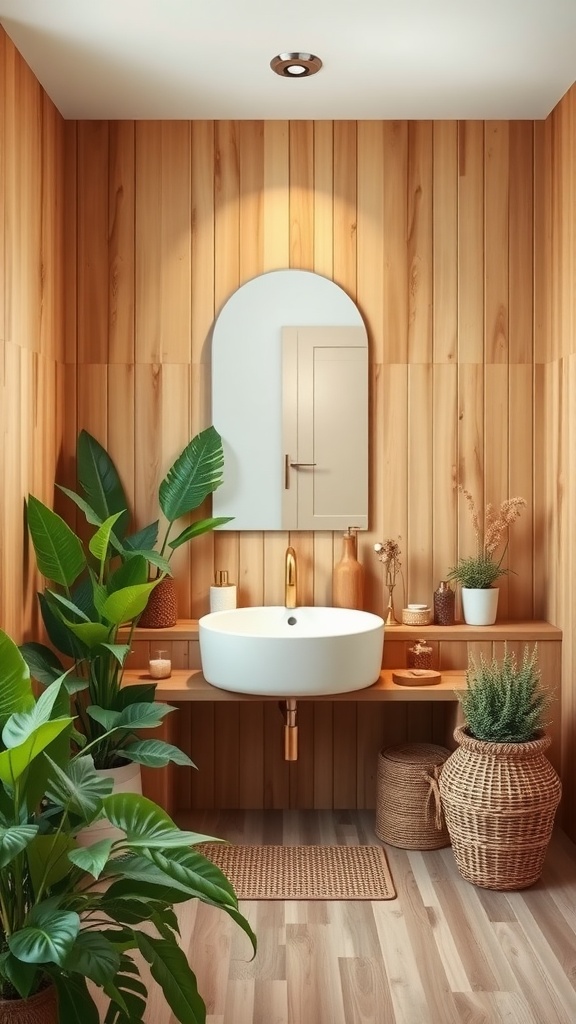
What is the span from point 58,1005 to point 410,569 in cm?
205

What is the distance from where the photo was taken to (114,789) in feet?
10.0

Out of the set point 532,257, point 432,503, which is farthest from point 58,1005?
point 532,257

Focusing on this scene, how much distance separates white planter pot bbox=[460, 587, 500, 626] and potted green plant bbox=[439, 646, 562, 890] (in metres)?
0.41

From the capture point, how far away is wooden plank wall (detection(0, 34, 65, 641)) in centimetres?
291

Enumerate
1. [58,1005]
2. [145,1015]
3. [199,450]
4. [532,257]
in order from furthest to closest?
[532,257] → [199,450] → [145,1015] → [58,1005]

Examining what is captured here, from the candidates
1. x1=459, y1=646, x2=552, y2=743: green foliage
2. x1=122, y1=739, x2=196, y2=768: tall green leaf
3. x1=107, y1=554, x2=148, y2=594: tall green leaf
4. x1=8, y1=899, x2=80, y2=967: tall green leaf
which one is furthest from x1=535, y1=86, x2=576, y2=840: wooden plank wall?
x1=8, y1=899, x2=80, y2=967: tall green leaf

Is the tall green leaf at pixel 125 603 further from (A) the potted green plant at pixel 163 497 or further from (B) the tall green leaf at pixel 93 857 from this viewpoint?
(B) the tall green leaf at pixel 93 857

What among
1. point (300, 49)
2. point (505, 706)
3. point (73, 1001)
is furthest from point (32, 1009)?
point (300, 49)

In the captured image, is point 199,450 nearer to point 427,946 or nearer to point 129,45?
point 129,45

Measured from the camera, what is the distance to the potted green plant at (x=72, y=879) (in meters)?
1.85

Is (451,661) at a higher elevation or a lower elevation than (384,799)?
higher

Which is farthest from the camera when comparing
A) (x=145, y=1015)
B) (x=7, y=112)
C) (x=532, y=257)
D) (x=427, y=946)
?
(x=532, y=257)

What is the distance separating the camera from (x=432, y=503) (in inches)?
143

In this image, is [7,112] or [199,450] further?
[199,450]
